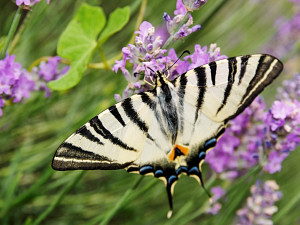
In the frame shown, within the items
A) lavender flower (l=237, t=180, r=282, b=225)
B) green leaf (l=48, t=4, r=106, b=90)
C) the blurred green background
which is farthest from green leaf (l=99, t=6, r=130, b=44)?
lavender flower (l=237, t=180, r=282, b=225)

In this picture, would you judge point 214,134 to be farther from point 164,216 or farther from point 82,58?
point 164,216

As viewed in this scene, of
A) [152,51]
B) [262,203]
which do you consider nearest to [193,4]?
[152,51]

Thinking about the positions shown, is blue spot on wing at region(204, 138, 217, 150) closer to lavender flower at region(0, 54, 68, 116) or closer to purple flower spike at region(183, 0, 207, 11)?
purple flower spike at region(183, 0, 207, 11)

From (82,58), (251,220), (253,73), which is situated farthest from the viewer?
(251,220)

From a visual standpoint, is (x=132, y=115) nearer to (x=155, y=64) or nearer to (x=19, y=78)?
(x=155, y=64)

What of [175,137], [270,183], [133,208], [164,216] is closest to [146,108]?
[175,137]

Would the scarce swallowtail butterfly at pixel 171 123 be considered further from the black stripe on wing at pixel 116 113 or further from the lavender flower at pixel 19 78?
the lavender flower at pixel 19 78

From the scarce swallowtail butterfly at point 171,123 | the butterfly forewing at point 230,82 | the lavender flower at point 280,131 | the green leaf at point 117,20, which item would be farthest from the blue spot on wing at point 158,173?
the green leaf at point 117,20
